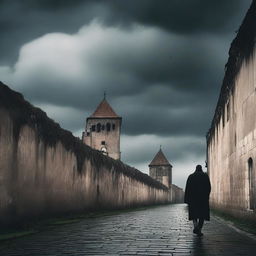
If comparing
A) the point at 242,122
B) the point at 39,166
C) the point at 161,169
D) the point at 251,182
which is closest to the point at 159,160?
the point at 161,169

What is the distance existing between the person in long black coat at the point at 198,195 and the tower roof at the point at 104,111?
7747 centimetres

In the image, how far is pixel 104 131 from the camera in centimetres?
8725

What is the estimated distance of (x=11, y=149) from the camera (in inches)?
416

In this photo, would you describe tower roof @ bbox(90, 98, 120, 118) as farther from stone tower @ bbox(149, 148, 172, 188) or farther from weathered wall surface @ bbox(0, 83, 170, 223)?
weathered wall surface @ bbox(0, 83, 170, 223)

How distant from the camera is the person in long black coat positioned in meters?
10.8

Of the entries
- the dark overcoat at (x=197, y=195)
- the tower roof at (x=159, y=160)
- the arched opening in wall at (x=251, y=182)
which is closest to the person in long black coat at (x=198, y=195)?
the dark overcoat at (x=197, y=195)

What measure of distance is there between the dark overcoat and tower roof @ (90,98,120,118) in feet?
254

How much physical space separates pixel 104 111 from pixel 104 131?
15.5 ft

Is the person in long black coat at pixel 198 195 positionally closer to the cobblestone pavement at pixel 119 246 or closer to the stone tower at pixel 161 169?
the cobblestone pavement at pixel 119 246

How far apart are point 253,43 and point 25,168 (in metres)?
6.63

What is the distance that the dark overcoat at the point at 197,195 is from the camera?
10.8m

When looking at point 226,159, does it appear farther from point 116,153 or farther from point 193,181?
point 116,153

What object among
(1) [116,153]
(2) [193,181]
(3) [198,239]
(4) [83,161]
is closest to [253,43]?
(2) [193,181]

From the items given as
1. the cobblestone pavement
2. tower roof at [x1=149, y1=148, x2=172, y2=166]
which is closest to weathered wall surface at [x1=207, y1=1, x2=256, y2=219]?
the cobblestone pavement
